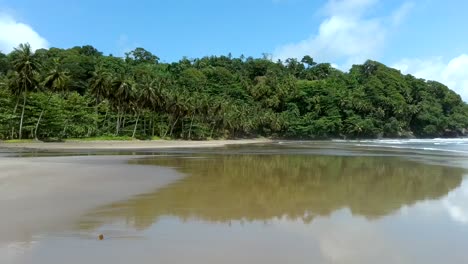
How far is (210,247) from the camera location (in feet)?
27.5

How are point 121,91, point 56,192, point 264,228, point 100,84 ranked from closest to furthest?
point 264,228, point 56,192, point 100,84, point 121,91

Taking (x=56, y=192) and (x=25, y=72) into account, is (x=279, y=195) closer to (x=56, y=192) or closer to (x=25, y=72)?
(x=56, y=192)

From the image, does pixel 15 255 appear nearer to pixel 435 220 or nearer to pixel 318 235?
pixel 318 235

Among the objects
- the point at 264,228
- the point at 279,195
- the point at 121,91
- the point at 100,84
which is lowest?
the point at 279,195

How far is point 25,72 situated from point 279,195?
49215 mm

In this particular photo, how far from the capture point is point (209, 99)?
10000 cm

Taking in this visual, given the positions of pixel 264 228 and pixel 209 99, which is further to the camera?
pixel 209 99

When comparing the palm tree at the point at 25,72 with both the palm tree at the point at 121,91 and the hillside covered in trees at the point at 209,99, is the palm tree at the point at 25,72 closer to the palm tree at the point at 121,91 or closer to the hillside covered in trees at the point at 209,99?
the hillside covered in trees at the point at 209,99

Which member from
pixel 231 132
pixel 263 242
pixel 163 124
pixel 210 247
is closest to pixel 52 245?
pixel 210 247

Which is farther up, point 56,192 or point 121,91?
point 121,91

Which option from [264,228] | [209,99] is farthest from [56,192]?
[209,99]

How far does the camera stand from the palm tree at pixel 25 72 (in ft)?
179

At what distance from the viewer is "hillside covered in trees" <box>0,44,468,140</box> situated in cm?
6188

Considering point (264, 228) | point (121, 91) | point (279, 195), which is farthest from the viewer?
point (121, 91)
